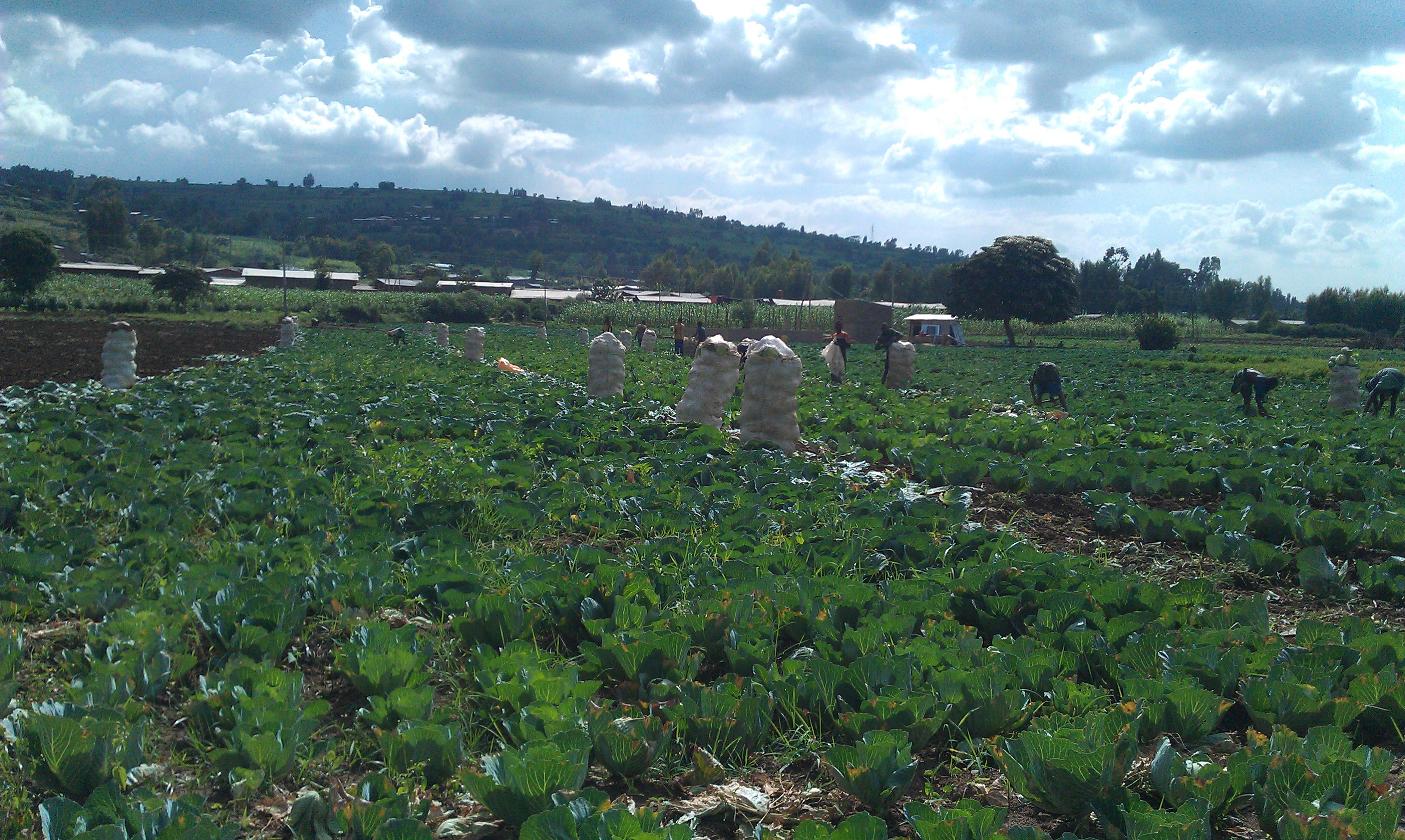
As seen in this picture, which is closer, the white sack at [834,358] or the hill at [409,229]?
the white sack at [834,358]

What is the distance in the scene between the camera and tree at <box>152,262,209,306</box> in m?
55.2

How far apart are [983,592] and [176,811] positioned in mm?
4001

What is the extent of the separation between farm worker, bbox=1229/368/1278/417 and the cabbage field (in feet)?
23.6

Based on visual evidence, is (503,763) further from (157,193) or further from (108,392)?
(157,193)

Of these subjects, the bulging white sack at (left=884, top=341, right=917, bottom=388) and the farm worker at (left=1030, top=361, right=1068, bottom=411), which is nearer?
the farm worker at (left=1030, top=361, right=1068, bottom=411)

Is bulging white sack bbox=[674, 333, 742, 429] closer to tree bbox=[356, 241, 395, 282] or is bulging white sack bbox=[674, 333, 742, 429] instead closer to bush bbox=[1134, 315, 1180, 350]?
bush bbox=[1134, 315, 1180, 350]

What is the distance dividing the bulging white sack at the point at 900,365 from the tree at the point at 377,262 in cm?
9751

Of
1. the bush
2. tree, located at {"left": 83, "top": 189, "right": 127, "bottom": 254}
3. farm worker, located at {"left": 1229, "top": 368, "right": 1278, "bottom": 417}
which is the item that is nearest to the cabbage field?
farm worker, located at {"left": 1229, "top": 368, "right": 1278, "bottom": 417}

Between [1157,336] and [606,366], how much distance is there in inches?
1718

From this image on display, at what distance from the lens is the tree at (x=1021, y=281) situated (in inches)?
2314

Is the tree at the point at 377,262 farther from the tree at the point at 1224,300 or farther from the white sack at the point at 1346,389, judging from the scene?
the white sack at the point at 1346,389

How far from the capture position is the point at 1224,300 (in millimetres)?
100500

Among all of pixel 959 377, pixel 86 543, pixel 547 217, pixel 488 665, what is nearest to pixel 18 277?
pixel 959 377

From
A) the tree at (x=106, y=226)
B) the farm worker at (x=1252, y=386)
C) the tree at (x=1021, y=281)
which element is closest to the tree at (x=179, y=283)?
the tree at (x=1021, y=281)
